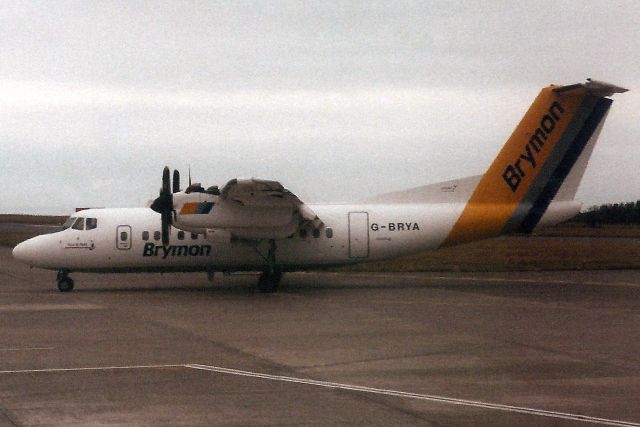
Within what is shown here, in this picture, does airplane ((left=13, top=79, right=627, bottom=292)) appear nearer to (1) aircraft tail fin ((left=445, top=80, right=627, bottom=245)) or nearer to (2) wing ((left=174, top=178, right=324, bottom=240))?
(1) aircraft tail fin ((left=445, top=80, right=627, bottom=245))

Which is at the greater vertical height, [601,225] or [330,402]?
[601,225]

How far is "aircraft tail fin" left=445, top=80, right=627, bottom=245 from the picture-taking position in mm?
24938

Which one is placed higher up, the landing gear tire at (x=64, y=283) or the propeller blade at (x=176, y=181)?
the propeller blade at (x=176, y=181)

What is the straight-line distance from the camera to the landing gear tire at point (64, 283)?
1001 inches

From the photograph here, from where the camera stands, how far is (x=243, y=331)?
16.0 meters

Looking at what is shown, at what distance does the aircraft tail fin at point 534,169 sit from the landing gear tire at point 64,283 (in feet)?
40.1

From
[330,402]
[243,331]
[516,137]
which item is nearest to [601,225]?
[516,137]

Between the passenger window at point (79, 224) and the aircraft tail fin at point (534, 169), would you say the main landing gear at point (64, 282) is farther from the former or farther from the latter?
the aircraft tail fin at point (534, 169)

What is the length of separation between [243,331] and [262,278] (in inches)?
342

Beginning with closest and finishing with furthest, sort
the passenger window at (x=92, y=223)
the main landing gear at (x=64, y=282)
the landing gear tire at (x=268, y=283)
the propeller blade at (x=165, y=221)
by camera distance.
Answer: the propeller blade at (x=165, y=221)
the landing gear tire at (x=268, y=283)
the passenger window at (x=92, y=223)
the main landing gear at (x=64, y=282)

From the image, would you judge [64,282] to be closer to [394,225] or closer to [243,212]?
[243,212]

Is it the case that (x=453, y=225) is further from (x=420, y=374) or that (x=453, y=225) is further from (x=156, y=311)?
(x=420, y=374)

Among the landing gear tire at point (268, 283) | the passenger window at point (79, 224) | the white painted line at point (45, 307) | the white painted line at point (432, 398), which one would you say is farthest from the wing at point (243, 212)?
the white painted line at point (432, 398)

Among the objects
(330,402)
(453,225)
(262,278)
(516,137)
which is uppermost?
(516,137)
